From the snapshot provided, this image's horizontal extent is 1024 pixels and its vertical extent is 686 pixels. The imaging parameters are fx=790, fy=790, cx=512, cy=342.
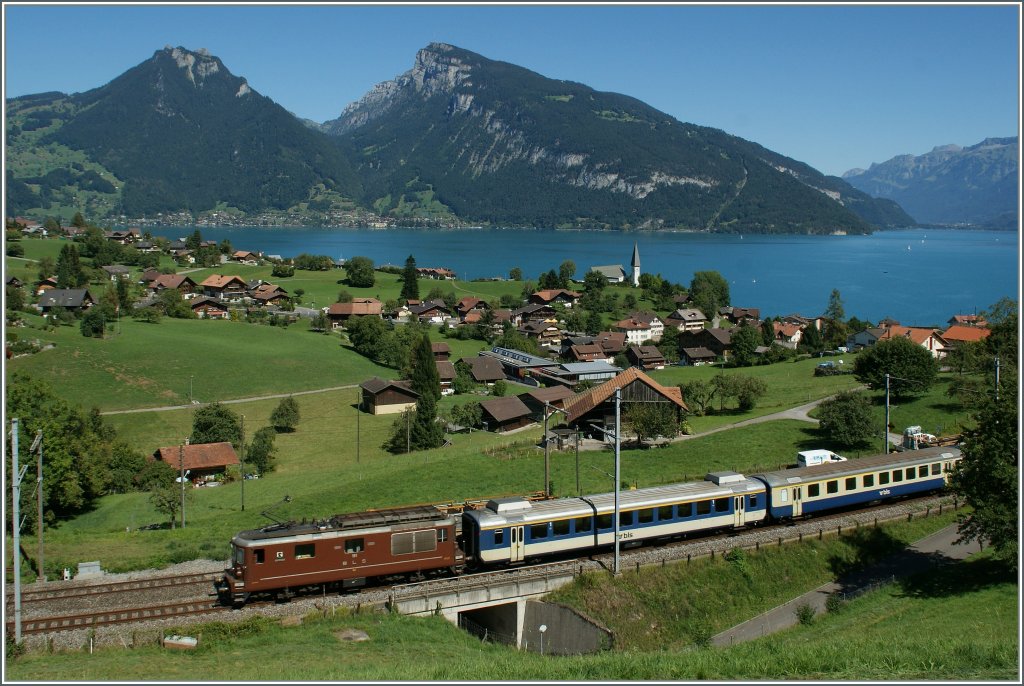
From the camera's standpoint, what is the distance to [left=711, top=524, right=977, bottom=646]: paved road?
66.7ft

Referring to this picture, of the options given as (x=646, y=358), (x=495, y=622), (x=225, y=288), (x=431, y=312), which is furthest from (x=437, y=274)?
(x=495, y=622)

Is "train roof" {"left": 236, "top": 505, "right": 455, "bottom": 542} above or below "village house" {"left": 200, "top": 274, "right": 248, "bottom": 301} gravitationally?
below

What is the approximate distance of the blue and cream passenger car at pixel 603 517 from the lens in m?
21.2

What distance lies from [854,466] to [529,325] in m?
69.6

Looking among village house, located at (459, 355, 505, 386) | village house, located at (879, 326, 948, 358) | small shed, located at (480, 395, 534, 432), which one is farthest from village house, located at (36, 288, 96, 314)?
village house, located at (879, 326, 948, 358)

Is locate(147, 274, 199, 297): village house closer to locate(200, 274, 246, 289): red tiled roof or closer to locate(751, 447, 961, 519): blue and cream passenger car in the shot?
locate(200, 274, 246, 289): red tiled roof

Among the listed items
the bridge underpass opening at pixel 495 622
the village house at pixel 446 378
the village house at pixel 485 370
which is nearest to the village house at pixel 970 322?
the village house at pixel 485 370

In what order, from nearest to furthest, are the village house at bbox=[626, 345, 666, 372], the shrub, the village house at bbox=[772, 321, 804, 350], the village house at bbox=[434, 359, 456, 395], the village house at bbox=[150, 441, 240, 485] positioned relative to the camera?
1. the shrub
2. the village house at bbox=[150, 441, 240, 485]
3. the village house at bbox=[434, 359, 456, 395]
4. the village house at bbox=[626, 345, 666, 372]
5. the village house at bbox=[772, 321, 804, 350]

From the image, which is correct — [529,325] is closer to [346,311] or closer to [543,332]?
[543,332]

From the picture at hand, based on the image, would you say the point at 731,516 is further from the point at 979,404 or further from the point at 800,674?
the point at 800,674

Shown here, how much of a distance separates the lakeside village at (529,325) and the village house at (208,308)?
0.54ft

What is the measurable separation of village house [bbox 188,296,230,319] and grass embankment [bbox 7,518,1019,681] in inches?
3096

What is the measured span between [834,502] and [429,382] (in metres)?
33.3

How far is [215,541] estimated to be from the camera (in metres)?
24.5
